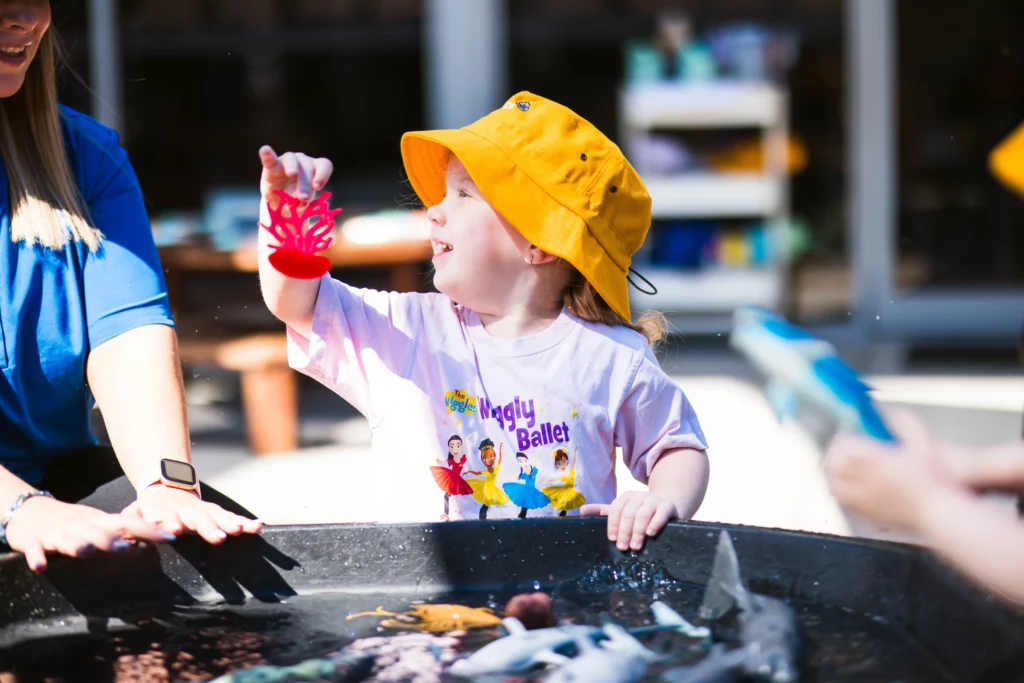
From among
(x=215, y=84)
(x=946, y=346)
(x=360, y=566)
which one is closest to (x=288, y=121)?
(x=215, y=84)

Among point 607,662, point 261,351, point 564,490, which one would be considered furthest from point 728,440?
point 607,662

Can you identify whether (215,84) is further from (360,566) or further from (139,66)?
(360,566)

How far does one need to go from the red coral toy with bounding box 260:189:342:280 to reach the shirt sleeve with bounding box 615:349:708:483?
488 millimetres

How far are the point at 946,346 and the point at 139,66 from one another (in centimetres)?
428

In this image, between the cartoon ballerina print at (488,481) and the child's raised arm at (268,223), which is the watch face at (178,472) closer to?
the child's raised arm at (268,223)

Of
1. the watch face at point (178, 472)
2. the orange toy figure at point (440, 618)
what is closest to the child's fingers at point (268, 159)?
the watch face at point (178, 472)

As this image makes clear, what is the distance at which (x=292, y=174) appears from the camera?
5.61ft

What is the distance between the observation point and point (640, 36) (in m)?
6.41

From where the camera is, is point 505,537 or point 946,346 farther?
point 946,346

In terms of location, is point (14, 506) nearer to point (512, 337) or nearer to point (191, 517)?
Answer: point (191, 517)

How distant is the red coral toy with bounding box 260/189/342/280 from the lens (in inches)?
66.7

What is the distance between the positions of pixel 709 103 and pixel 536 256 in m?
4.34

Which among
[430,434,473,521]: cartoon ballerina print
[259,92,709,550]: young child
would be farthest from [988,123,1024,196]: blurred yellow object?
[430,434,473,521]: cartoon ballerina print

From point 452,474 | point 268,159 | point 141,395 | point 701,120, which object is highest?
point 268,159
